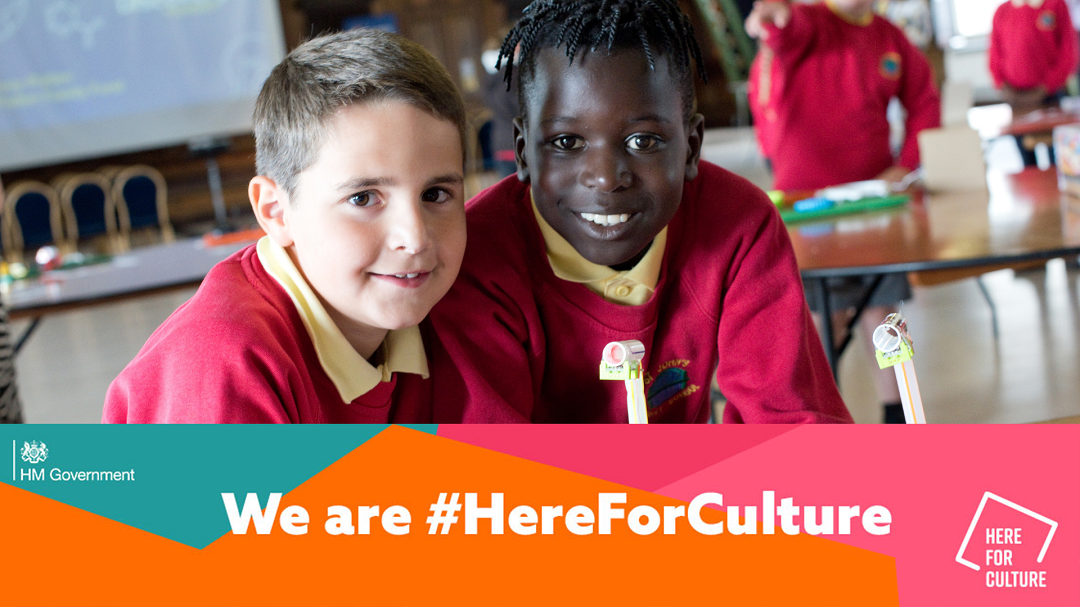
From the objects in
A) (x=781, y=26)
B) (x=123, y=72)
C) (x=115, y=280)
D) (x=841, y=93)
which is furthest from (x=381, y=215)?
(x=123, y=72)

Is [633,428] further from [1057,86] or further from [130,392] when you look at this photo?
[1057,86]

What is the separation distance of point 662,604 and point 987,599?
0.50ft

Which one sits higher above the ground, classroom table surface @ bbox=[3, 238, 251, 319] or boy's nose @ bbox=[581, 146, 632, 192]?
boy's nose @ bbox=[581, 146, 632, 192]

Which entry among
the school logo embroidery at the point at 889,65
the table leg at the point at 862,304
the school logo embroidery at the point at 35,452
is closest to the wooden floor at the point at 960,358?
the table leg at the point at 862,304

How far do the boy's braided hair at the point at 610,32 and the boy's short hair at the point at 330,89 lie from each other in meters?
0.09

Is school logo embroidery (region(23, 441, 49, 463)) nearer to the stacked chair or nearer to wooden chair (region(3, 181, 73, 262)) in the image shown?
the stacked chair

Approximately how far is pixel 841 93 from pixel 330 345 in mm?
1907

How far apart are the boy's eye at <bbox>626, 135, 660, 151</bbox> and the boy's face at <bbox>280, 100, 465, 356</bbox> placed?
0.16 m

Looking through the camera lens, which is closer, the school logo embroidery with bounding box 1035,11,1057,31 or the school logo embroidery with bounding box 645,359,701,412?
the school logo embroidery with bounding box 645,359,701,412

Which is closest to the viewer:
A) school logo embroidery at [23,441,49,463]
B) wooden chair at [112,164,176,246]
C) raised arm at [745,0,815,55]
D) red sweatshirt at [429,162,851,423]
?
school logo embroidery at [23,441,49,463]

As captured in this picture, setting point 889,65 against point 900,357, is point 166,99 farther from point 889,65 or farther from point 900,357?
point 900,357

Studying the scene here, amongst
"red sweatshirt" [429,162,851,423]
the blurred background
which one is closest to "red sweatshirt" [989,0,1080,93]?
the blurred background

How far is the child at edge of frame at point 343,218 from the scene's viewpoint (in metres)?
0.77

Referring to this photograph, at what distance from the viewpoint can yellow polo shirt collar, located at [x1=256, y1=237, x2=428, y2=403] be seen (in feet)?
2.66
